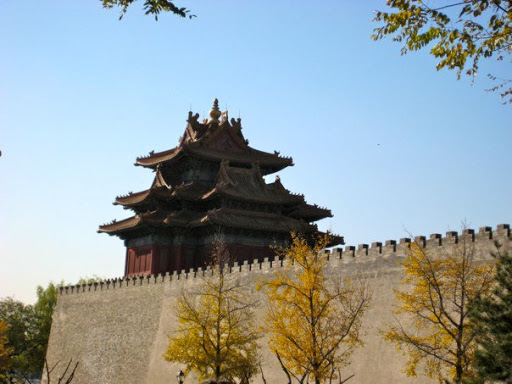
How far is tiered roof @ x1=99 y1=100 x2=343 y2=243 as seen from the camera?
131ft

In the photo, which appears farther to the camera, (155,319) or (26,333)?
(26,333)

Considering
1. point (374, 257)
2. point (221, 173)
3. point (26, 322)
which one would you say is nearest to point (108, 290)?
point (221, 173)

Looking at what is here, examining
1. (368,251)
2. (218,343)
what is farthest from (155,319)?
(368,251)

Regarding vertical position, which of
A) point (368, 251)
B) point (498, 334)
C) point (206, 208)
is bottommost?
point (498, 334)

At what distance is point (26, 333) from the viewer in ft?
181

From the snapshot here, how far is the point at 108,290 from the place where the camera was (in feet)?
138

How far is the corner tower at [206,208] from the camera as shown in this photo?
39.7 metres

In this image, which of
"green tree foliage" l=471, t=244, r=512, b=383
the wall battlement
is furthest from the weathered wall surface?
"green tree foliage" l=471, t=244, r=512, b=383

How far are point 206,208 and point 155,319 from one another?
23.3 feet

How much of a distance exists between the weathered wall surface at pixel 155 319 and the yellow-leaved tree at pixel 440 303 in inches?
23.0

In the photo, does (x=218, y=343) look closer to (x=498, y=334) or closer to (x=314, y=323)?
(x=314, y=323)

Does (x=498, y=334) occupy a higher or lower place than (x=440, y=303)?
lower

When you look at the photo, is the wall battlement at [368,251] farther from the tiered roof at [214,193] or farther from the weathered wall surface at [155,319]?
the tiered roof at [214,193]

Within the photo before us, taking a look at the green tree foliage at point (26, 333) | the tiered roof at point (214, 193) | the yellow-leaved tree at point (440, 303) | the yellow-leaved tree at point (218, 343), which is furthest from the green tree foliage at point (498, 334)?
the green tree foliage at point (26, 333)
